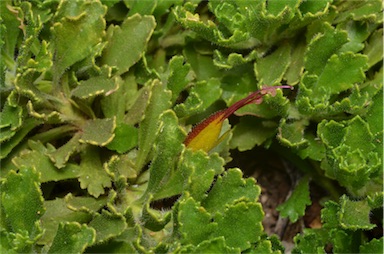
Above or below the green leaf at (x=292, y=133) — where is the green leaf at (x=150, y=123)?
above

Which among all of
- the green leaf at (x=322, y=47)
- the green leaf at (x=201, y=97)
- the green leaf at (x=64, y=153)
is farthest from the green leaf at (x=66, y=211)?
the green leaf at (x=322, y=47)

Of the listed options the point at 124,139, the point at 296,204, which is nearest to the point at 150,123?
the point at 124,139

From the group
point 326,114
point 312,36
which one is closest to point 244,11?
point 312,36

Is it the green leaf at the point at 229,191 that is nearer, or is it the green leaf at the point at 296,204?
the green leaf at the point at 229,191

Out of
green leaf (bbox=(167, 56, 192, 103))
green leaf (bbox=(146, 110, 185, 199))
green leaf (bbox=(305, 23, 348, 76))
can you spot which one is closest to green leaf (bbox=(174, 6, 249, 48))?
green leaf (bbox=(167, 56, 192, 103))

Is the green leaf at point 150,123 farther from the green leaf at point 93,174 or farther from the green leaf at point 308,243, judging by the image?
the green leaf at point 308,243
